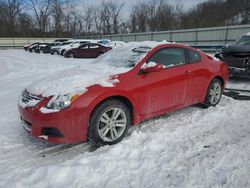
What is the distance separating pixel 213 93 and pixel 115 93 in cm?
283

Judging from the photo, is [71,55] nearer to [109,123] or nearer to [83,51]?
[83,51]

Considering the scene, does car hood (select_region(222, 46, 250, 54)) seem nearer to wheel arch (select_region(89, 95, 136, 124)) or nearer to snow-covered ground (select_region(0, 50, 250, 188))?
snow-covered ground (select_region(0, 50, 250, 188))

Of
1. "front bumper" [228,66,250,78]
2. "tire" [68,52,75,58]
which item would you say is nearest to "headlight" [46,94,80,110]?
"front bumper" [228,66,250,78]

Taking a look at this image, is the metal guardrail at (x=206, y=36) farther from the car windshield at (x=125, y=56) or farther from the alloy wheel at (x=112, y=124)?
the alloy wheel at (x=112, y=124)

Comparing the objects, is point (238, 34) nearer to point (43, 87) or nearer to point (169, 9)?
point (43, 87)

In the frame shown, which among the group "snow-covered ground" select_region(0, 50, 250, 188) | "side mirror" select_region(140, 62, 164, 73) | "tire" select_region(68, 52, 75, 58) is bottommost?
"snow-covered ground" select_region(0, 50, 250, 188)

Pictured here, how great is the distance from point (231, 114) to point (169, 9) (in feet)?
211

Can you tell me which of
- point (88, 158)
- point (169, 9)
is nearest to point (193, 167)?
point (88, 158)

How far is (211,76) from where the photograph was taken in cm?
595

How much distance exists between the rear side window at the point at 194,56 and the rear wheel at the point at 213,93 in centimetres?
68

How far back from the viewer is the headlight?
12.6 feet

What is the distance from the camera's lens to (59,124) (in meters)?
3.81

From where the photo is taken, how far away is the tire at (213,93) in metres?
6.00

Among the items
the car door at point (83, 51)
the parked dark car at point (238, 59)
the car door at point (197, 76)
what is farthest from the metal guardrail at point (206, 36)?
the car door at point (197, 76)
